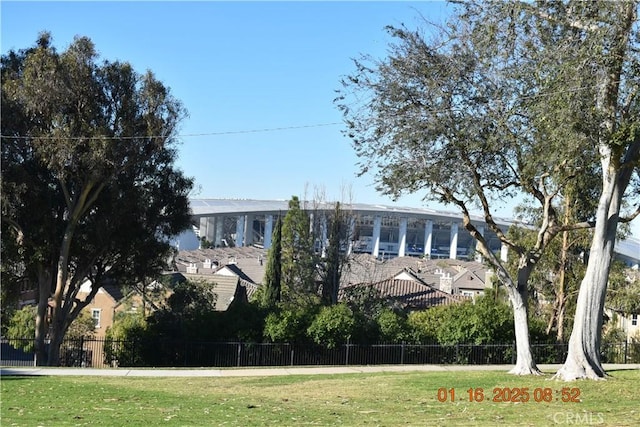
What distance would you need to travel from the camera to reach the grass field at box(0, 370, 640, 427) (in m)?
11.4

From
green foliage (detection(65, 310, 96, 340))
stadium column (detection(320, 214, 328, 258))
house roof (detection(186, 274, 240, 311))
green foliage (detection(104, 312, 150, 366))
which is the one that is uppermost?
stadium column (detection(320, 214, 328, 258))

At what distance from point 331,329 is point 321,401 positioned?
1554 centimetres

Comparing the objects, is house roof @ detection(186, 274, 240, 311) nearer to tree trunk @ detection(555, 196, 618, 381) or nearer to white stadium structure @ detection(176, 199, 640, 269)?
tree trunk @ detection(555, 196, 618, 381)

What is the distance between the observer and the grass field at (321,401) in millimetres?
11398

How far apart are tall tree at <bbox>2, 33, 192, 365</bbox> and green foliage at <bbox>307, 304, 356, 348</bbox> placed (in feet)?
24.4

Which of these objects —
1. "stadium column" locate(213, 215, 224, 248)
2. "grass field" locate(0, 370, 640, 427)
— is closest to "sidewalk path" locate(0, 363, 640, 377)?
"grass field" locate(0, 370, 640, 427)

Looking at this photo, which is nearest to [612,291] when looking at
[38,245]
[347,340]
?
[347,340]

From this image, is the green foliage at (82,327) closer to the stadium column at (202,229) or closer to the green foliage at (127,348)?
the green foliage at (127,348)

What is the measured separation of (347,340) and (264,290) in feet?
50.6

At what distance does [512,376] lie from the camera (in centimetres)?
1848

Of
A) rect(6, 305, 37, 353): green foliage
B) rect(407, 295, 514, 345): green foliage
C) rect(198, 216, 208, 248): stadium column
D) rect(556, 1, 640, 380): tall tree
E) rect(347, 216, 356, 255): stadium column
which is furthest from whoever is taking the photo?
rect(198, 216, 208, 248): stadium column

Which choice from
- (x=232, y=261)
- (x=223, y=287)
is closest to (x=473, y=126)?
(x=223, y=287)

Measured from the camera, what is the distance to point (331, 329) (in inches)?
1180

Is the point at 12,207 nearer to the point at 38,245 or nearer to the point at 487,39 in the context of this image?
Answer: the point at 38,245
